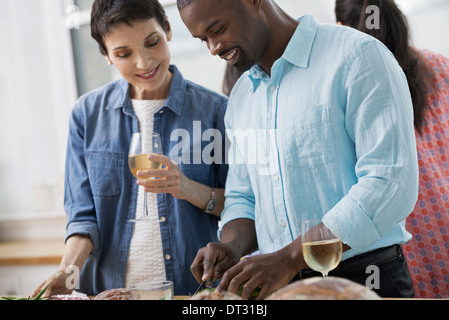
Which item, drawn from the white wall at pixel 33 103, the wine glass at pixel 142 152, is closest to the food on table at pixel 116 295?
the wine glass at pixel 142 152

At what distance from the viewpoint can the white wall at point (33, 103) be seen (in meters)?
3.67

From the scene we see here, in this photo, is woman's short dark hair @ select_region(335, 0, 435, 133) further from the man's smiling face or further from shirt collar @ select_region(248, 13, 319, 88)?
the man's smiling face

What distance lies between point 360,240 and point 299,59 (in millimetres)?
500

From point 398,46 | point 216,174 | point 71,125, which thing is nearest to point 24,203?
point 71,125

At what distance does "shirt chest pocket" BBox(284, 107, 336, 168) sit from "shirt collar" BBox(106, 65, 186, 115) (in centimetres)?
59

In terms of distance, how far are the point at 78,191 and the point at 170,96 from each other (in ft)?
1.48

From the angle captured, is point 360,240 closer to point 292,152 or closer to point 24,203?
point 292,152

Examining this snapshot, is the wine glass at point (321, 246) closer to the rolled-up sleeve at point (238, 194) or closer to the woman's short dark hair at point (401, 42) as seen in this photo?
the rolled-up sleeve at point (238, 194)

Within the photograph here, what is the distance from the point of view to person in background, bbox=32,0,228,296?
1714 mm

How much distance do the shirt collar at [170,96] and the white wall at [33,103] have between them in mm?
1919

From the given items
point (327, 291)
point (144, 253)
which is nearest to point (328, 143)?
point (327, 291)

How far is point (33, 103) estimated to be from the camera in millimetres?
3730

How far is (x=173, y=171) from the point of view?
1.64m

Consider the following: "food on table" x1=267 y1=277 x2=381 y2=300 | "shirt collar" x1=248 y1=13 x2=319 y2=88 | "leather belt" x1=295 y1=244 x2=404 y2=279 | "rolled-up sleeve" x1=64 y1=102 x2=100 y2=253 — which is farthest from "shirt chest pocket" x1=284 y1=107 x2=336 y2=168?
"rolled-up sleeve" x1=64 y1=102 x2=100 y2=253
